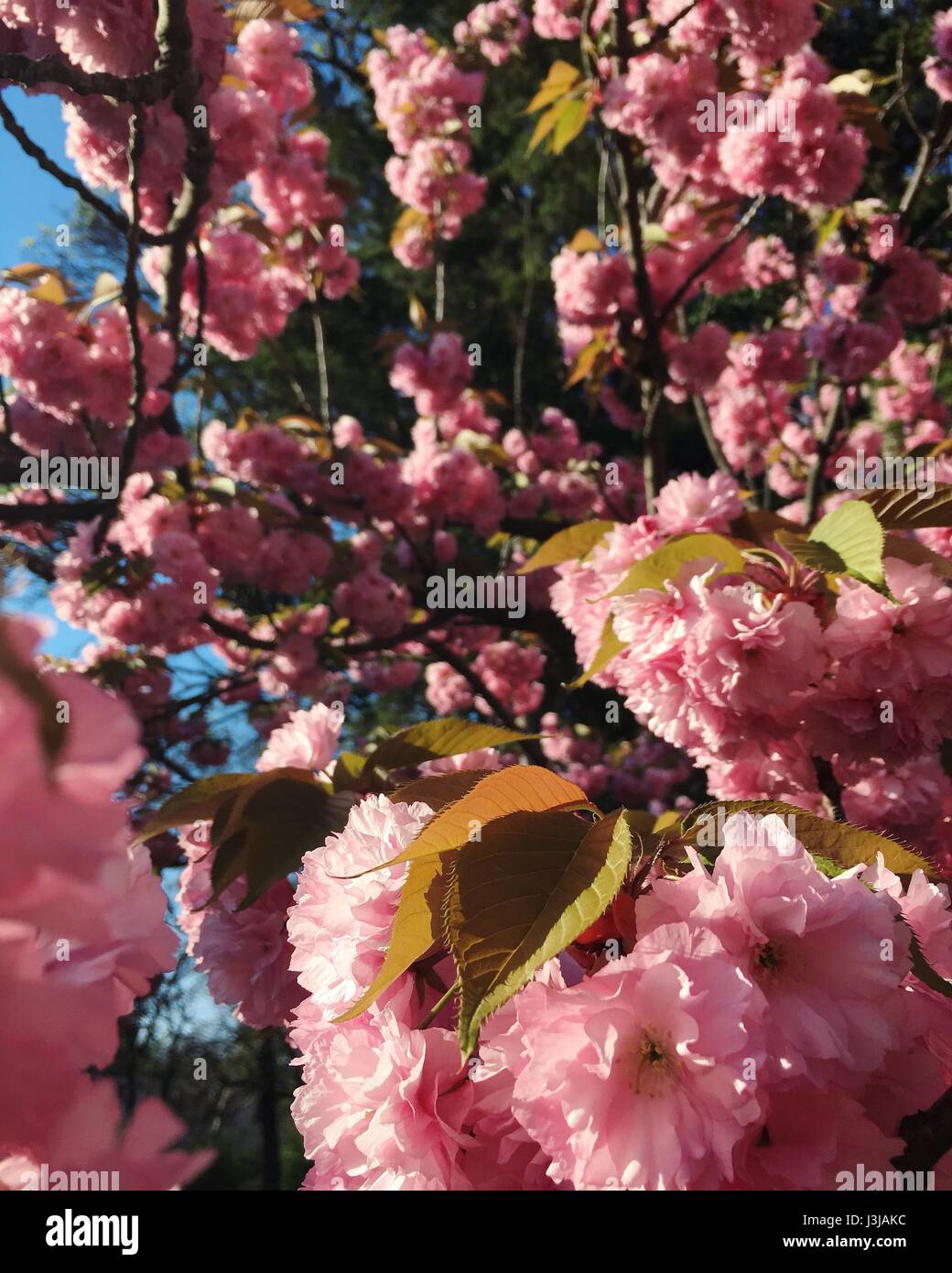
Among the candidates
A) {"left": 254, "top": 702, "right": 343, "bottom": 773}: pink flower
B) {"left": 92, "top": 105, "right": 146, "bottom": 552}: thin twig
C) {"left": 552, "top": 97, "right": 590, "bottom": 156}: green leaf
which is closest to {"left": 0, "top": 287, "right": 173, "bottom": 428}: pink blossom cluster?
{"left": 92, "top": 105, "right": 146, "bottom": 552}: thin twig

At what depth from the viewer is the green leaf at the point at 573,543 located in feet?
4.40

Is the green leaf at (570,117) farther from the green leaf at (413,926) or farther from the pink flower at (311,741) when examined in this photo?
the green leaf at (413,926)

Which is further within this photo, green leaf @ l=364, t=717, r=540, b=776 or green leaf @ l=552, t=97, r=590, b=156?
green leaf @ l=552, t=97, r=590, b=156

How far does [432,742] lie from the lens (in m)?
0.91

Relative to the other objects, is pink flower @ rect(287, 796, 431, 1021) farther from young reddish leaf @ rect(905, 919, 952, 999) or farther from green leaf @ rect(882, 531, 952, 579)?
green leaf @ rect(882, 531, 952, 579)

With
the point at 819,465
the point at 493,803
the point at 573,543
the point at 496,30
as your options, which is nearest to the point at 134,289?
the point at 573,543

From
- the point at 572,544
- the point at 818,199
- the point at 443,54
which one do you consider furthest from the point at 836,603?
the point at 443,54

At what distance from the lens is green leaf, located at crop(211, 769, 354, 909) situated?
0.82 m

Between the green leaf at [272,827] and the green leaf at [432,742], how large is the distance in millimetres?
72

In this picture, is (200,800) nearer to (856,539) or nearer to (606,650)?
(606,650)

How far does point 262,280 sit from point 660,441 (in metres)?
2.16

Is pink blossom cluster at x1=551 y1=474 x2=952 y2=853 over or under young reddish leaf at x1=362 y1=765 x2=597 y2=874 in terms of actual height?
over

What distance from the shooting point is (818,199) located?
2660 millimetres

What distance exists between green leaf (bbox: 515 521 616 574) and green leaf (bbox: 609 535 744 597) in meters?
0.33
